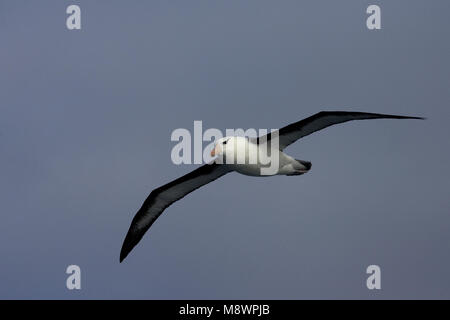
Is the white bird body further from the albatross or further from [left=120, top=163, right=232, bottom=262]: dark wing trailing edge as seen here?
[left=120, top=163, right=232, bottom=262]: dark wing trailing edge

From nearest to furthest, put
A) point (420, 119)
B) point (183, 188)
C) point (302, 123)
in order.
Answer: point (420, 119), point (302, 123), point (183, 188)

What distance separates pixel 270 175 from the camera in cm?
1842

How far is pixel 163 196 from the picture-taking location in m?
20.6

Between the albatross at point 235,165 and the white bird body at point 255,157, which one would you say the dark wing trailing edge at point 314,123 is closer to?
the albatross at point 235,165

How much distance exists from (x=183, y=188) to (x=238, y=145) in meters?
3.11

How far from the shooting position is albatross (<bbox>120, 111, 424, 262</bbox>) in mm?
17469

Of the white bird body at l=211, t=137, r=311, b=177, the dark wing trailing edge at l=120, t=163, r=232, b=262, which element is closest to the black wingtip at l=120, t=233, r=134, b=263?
the dark wing trailing edge at l=120, t=163, r=232, b=262

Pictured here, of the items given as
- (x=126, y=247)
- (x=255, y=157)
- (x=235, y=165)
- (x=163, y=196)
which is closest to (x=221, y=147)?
(x=235, y=165)

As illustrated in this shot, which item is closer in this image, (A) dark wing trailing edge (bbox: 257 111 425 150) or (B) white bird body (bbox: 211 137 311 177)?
(A) dark wing trailing edge (bbox: 257 111 425 150)

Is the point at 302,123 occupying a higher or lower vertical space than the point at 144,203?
higher

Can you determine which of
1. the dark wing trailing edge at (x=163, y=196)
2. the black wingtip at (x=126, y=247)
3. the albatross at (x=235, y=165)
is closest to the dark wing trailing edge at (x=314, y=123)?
the albatross at (x=235, y=165)
